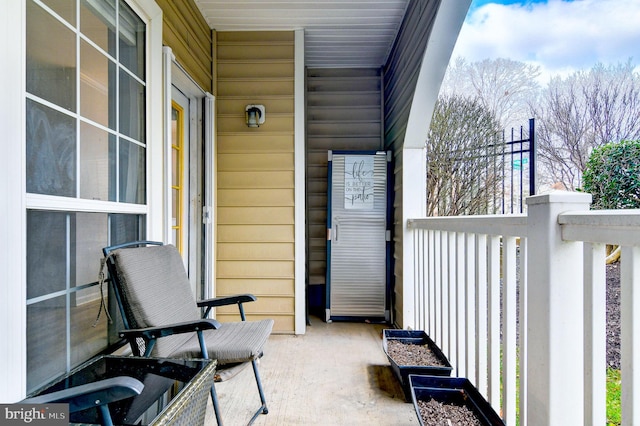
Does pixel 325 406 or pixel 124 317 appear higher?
pixel 124 317

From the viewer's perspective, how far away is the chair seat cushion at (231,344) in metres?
1.51

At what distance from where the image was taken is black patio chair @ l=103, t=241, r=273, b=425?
1461 mm

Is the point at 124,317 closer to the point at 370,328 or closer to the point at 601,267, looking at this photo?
the point at 601,267

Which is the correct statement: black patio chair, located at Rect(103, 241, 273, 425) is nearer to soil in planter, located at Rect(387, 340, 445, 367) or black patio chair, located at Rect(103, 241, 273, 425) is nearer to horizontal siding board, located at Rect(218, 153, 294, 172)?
soil in planter, located at Rect(387, 340, 445, 367)

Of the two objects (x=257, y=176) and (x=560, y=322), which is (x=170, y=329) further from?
(x=257, y=176)

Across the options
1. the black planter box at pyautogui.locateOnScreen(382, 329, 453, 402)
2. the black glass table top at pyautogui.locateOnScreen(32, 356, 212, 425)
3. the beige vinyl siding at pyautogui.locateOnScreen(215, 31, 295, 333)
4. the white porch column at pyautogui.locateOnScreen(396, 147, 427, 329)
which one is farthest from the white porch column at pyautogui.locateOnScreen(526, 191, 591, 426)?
the beige vinyl siding at pyautogui.locateOnScreen(215, 31, 295, 333)

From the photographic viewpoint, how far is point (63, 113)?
1305mm

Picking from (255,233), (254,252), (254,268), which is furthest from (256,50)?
(254,268)

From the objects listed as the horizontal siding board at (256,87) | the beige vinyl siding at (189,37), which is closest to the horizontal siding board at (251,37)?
the beige vinyl siding at (189,37)

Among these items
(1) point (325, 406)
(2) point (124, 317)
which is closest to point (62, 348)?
(2) point (124, 317)

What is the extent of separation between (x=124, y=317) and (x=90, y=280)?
225 millimetres

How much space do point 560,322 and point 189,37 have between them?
2923 mm

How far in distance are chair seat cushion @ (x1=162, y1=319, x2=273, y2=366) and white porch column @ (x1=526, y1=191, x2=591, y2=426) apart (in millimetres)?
1136

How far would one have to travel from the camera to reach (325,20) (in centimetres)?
300
